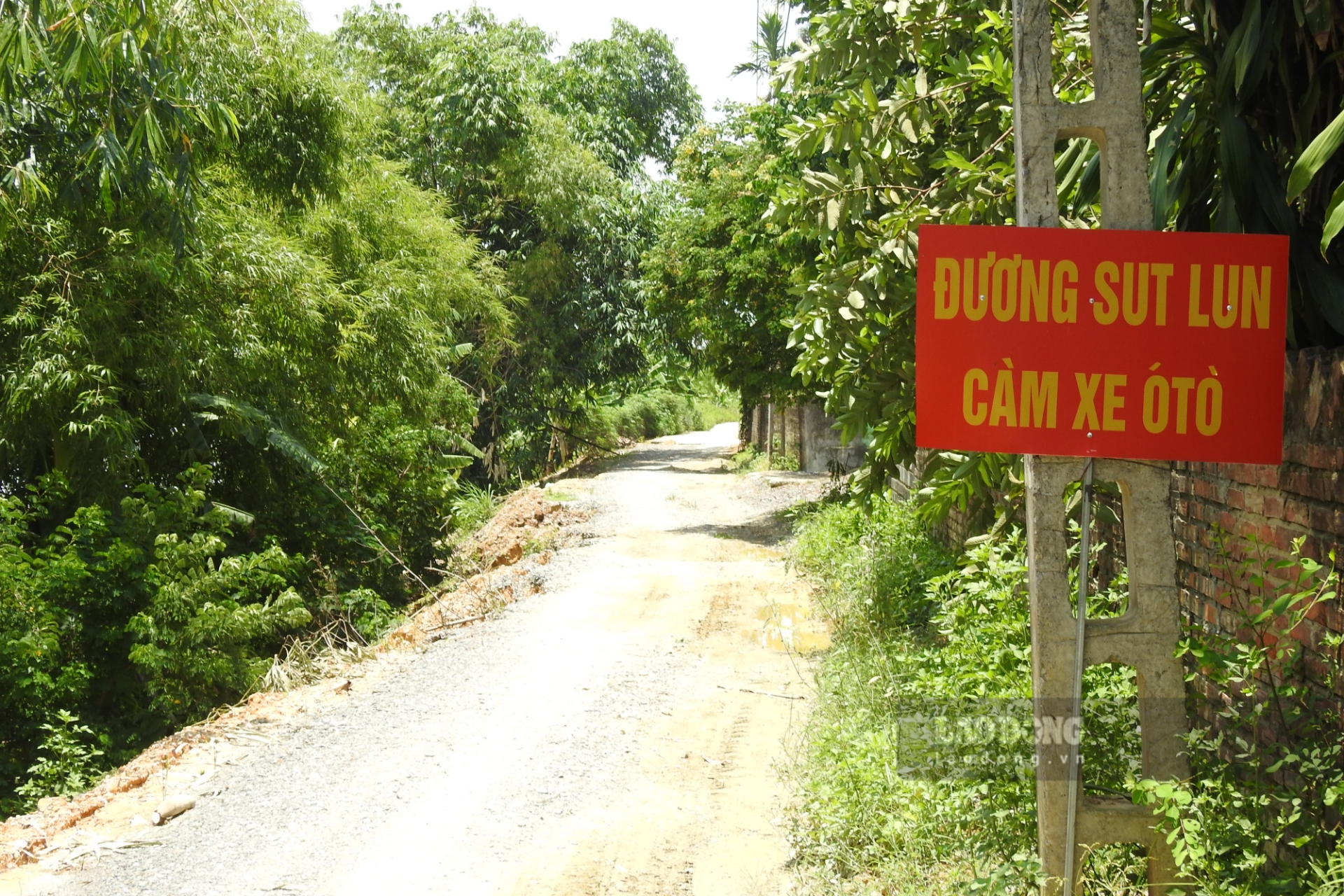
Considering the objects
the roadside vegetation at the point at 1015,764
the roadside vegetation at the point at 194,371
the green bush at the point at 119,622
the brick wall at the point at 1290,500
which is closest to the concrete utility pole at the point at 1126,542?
the roadside vegetation at the point at 1015,764

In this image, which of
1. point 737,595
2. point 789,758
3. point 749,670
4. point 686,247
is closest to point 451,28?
point 686,247

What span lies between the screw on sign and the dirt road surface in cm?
236

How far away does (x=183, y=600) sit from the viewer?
9664 millimetres

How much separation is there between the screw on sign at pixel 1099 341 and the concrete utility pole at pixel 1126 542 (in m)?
0.14

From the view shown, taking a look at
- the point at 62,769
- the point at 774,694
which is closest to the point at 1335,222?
the point at 774,694

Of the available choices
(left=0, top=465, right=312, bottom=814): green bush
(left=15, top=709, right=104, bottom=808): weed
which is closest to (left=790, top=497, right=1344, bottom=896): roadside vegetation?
(left=15, top=709, right=104, bottom=808): weed

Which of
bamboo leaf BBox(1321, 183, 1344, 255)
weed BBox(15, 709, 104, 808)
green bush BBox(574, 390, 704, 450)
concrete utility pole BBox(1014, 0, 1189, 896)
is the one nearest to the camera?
bamboo leaf BBox(1321, 183, 1344, 255)

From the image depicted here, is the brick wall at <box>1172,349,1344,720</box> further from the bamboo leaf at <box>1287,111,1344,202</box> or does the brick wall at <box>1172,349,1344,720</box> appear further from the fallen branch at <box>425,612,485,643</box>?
the fallen branch at <box>425,612,485,643</box>

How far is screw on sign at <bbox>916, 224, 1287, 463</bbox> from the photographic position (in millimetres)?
3277

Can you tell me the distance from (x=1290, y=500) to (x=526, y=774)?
4.23 m

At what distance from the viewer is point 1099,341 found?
3385 millimetres

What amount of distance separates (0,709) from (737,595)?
6590mm

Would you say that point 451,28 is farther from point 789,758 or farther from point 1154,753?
point 1154,753

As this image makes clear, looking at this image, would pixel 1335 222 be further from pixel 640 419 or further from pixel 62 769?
pixel 640 419
